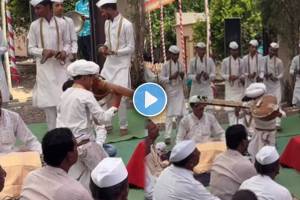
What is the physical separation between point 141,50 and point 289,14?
8.96 ft

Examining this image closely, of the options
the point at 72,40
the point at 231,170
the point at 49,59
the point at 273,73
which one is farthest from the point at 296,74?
the point at 231,170

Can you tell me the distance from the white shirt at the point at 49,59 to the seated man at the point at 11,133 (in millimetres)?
1473

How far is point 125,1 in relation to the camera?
11312 millimetres

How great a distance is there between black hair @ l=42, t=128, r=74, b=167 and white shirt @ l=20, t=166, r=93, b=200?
0.15ft

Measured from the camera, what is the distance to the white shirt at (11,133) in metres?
5.43

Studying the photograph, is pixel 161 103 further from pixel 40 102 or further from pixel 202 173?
pixel 40 102

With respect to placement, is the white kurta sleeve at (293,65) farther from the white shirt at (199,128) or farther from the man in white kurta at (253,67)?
the white shirt at (199,128)

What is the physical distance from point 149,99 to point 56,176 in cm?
86

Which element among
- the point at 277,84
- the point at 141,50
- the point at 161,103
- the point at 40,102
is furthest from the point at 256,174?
the point at 141,50

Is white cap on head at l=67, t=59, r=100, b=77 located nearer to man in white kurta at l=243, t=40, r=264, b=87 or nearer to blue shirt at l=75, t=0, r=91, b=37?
man in white kurta at l=243, t=40, r=264, b=87

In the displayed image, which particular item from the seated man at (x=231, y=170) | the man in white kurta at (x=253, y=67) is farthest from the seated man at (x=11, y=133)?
the man in white kurta at (x=253, y=67)

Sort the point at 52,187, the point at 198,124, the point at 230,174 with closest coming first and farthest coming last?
the point at 52,187
the point at 230,174
the point at 198,124

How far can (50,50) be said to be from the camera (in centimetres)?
685

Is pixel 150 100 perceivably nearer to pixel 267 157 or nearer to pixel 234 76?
pixel 267 157
